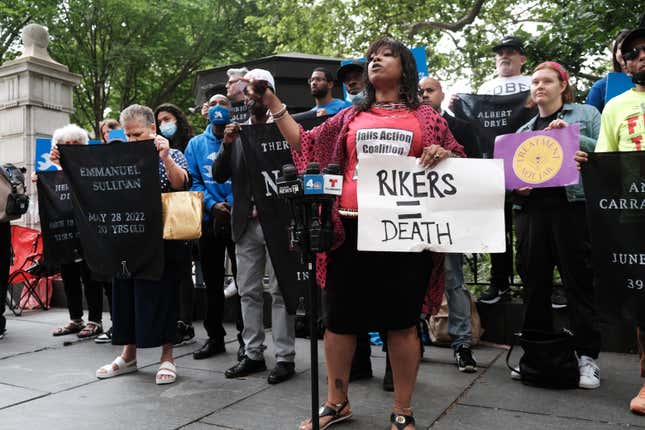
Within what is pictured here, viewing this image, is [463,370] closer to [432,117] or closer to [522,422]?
[522,422]

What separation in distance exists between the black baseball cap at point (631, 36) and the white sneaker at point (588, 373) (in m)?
2.07

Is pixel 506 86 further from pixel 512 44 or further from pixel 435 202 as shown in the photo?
pixel 435 202

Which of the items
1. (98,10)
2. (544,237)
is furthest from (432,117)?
(98,10)

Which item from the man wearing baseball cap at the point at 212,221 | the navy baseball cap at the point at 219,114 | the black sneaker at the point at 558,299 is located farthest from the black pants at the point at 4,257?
the black sneaker at the point at 558,299

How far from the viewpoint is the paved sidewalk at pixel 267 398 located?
11.3 feet

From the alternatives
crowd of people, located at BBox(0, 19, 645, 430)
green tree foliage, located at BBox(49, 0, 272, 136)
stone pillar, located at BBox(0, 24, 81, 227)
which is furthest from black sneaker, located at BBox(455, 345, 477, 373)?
green tree foliage, located at BBox(49, 0, 272, 136)

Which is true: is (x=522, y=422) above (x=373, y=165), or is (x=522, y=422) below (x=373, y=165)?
below

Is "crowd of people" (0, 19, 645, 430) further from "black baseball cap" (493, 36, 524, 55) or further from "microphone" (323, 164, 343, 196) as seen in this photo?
"microphone" (323, 164, 343, 196)

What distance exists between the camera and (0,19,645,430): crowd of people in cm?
318

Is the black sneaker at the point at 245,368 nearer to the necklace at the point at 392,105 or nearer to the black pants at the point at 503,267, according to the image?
the necklace at the point at 392,105

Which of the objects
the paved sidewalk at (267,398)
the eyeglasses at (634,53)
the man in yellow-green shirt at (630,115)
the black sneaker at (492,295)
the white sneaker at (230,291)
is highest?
the eyeglasses at (634,53)

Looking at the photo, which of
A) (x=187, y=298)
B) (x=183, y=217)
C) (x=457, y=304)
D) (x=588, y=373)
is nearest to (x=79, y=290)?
(x=187, y=298)

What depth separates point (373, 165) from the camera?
3.15 metres

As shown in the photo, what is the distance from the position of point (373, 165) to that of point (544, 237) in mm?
1635
